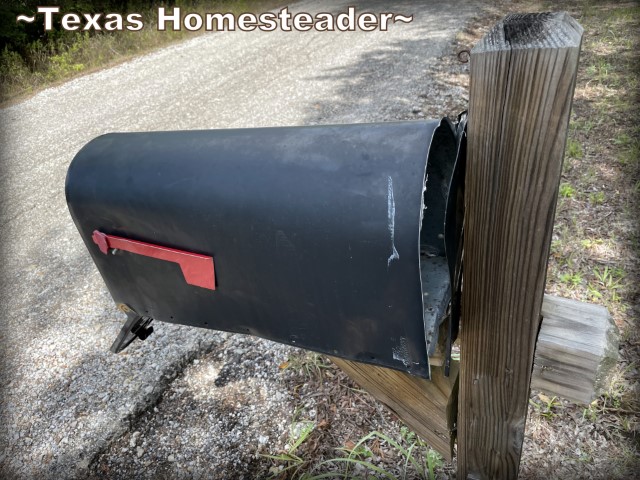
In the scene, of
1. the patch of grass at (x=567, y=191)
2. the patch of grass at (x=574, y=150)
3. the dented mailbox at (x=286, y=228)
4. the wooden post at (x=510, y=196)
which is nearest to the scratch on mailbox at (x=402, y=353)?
the dented mailbox at (x=286, y=228)

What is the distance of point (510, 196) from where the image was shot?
0.72 m

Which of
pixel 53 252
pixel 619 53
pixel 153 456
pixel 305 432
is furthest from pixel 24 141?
pixel 619 53

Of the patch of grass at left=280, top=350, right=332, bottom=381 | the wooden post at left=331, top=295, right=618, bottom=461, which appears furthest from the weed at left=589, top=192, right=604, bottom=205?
the wooden post at left=331, top=295, right=618, bottom=461

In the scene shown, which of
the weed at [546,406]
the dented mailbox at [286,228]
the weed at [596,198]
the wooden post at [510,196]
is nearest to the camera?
the wooden post at [510,196]

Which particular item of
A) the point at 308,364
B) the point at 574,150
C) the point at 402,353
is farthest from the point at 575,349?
the point at 574,150

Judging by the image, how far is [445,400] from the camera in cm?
102

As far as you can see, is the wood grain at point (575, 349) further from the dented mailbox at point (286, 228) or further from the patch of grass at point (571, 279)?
the patch of grass at point (571, 279)

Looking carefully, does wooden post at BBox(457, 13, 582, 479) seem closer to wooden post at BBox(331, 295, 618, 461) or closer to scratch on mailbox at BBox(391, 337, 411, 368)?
wooden post at BBox(331, 295, 618, 461)

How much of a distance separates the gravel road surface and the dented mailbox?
1.12 meters

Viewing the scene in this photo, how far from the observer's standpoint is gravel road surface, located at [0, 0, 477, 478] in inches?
77.4

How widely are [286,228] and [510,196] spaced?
36 cm

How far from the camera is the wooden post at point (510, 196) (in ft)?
2.07

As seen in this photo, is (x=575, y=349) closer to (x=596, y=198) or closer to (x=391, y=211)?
(x=391, y=211)

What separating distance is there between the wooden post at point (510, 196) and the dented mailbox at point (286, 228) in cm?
7
